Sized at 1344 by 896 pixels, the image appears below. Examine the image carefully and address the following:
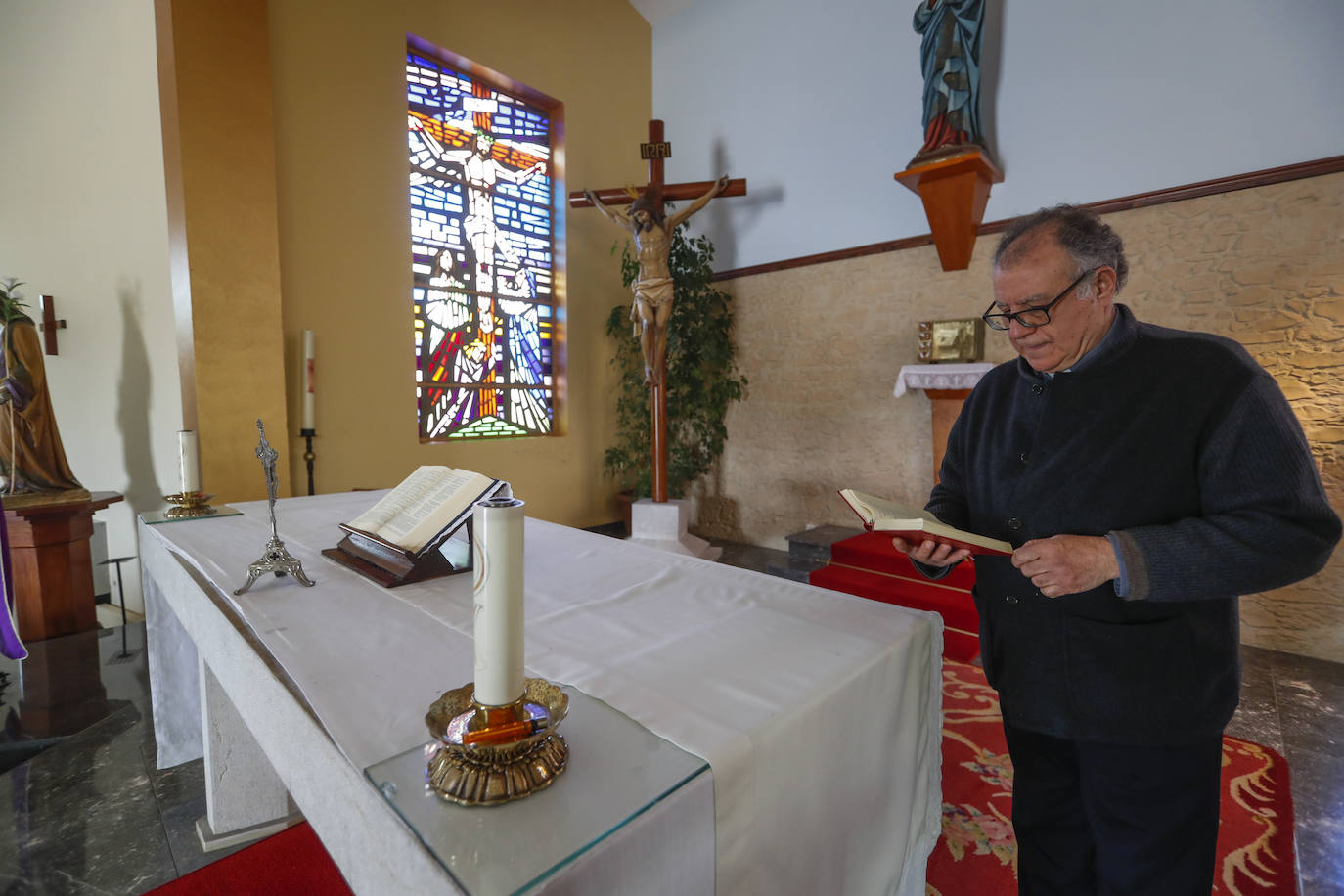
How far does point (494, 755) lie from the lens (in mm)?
620

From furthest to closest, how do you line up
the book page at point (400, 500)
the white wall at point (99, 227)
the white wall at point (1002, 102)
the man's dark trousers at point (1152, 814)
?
the white wall at point (99, 227) < the white wall at point (1002, 102) < the book page at point (400, 500) < the man's dark trousers at point (1152, 814)

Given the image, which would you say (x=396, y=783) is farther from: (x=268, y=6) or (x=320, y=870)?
(x=268, y=6)

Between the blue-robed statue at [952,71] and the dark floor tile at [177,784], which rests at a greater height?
the blue-robed statue at [952,71]

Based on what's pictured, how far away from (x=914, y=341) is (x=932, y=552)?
3621 mm

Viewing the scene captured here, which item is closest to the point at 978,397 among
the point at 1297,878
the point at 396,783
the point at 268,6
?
the point at 396,783

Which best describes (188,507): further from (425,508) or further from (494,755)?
(494,755)

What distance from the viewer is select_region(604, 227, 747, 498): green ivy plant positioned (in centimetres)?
524

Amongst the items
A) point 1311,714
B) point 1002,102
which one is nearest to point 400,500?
point 1311,714

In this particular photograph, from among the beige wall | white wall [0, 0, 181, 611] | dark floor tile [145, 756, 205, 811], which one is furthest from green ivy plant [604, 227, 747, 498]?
dark floor tile [145, 756, 205, 811]

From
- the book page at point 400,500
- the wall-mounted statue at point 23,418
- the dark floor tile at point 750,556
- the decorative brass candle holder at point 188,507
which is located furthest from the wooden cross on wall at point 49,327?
the dark floor tile at point 750,556

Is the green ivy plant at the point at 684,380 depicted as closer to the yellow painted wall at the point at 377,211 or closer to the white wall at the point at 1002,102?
the yellow painted wall at the point at 377,211

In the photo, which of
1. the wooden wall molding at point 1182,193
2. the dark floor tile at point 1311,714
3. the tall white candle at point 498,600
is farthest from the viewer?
the wooden wall molding at point 1182,193

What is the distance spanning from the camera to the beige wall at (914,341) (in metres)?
3.10

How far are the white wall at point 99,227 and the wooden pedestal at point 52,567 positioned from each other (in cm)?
44
